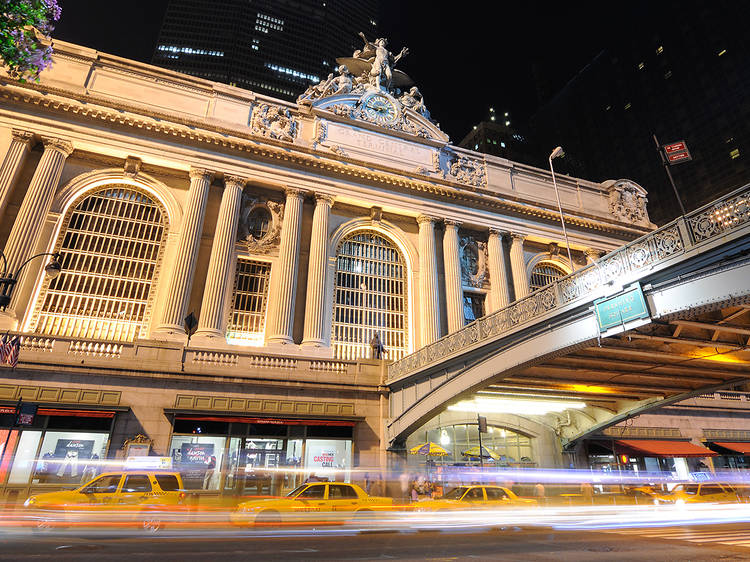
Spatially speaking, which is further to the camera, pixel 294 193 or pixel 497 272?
pixel 497 272

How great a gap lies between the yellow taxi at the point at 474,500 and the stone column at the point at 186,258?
48.6ft

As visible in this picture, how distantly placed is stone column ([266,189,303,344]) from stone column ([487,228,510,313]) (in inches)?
555

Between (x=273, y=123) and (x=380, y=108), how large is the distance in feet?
27.8

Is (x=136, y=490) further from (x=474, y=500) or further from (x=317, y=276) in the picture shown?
(x=317, y=276)

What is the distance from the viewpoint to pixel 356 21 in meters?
109

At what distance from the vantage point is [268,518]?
33.3ft

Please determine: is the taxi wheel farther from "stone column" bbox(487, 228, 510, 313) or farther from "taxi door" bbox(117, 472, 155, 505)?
"stone column" bbox(487, 228, 510, 313)

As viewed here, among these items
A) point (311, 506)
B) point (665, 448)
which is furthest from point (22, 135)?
point (665, 448)

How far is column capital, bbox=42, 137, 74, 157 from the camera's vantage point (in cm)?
2314

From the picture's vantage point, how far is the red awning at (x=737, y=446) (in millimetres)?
25781

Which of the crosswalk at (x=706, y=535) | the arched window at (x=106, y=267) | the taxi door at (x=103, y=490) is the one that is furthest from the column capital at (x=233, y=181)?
the crosswalk at (x=706, y=535)

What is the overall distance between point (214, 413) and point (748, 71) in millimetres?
62249

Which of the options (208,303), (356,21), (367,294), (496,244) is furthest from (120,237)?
(356,21)

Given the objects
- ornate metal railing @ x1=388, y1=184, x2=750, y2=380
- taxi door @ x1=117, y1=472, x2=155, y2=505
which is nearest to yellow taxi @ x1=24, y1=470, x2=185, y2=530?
taxi door @ x1=117, y1=472, x2=155, y2=505
